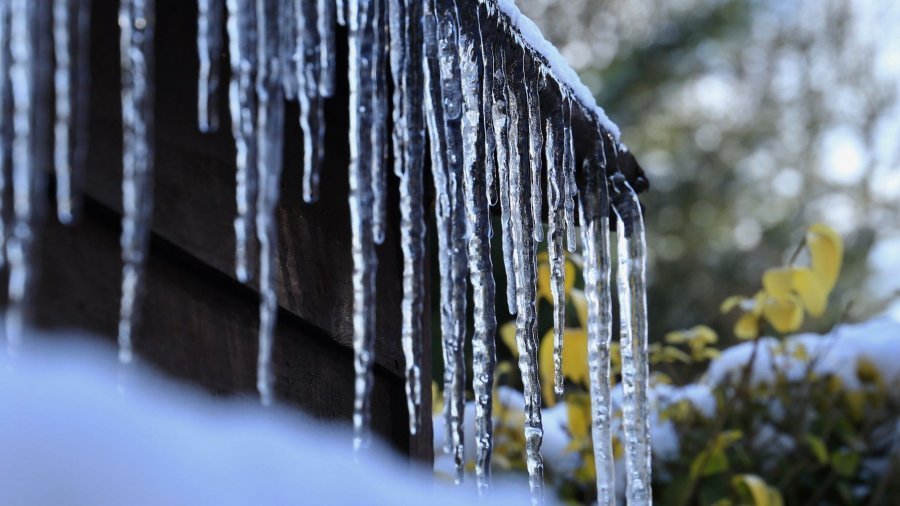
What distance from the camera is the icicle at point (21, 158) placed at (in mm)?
645

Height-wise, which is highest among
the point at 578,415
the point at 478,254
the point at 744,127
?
the point at 744,127

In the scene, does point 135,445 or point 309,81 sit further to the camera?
point 309,81

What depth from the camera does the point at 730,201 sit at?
9.34 meters

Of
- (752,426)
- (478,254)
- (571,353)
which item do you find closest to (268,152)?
(478,254)

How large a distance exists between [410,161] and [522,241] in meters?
0.36

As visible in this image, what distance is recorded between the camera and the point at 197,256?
92 cm

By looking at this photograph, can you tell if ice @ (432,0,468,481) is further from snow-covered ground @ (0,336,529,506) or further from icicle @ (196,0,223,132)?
icicle @ (196,0,223,132)

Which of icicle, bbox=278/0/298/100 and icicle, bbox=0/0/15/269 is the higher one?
icicle, bbox=278/0/298/100

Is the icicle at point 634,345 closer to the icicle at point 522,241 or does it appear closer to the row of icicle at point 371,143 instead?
the row of icicle at point 371,143

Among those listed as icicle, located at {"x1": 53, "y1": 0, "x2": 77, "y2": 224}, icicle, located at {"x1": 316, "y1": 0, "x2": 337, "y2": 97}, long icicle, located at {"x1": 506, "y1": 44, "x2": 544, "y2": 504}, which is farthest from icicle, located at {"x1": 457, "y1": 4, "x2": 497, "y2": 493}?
icicle, located at {"x1": 53, "y1": 0, "x2": 77, "y2": 224}

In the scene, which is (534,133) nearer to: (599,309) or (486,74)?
(486,74)

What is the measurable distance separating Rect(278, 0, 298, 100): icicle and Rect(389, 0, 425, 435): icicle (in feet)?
0.39

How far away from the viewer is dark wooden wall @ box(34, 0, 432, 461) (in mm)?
813

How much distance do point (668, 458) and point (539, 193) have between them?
2.02 metres
